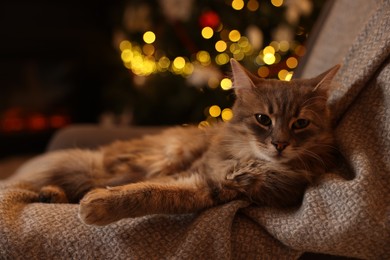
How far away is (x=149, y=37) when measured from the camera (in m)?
3.05

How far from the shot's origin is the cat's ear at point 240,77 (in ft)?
3.83

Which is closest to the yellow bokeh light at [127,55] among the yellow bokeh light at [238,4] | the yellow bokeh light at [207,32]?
the yellow bokeh light at [207,32]

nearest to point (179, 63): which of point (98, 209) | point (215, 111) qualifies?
point (215, 111)

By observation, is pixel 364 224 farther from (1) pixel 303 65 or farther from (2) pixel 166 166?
(1) pixel 303 65

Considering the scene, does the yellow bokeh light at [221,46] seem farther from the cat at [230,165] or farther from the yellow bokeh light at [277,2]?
the cat at [230,165]

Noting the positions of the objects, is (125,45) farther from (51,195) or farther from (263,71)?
(51,195)

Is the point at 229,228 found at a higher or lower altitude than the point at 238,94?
lower

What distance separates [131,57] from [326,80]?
2.33m

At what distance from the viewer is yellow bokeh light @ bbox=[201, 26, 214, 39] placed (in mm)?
2664

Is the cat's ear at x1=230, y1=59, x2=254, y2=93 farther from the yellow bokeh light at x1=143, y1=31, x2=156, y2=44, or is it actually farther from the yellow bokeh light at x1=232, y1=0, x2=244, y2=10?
the yellow bokeh light at x1=143, y1=31, x2=156, y2=44

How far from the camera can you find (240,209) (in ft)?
3.02

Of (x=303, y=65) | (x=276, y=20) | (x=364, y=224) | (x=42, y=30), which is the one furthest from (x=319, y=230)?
(x=42, y=30)

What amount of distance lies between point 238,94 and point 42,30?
2802 mm

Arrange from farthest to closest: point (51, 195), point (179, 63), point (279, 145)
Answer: point (179, 63) < point (51, 195) < point (279, 145)
